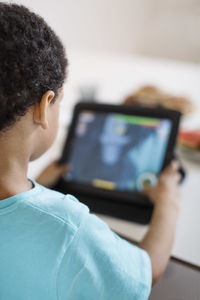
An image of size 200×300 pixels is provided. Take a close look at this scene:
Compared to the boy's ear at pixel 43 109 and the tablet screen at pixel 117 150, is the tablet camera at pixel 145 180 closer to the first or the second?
the tablet screen at pixel 117 150

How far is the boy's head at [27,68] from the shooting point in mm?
339

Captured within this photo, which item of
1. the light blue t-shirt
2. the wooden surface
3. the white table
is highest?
the white table

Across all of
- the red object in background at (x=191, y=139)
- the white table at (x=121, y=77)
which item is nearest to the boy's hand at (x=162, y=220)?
the red object in background at (x=191, y=139)

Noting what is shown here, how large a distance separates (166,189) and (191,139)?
1.16 feet

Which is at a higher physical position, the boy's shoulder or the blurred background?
the blurred background

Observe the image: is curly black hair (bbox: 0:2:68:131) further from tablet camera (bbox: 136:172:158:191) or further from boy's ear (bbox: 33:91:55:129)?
tablet camera (bbox: 136:172:158:191)

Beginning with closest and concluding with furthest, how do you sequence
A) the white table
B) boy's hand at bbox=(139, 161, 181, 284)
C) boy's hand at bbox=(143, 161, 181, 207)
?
boy's hand at bbox=(139, 161, 181, 284) < boy's hand at bbox=(143, 161, 181, 207) < the white table

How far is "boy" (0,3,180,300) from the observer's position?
0.35 metres

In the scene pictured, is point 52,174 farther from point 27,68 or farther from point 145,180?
point 27,68

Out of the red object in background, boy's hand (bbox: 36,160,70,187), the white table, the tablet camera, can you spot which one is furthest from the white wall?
the tablet camera

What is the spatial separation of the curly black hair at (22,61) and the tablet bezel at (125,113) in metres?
0.36

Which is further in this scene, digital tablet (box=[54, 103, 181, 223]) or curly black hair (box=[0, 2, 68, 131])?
digital tablet (box=[54, 103, 181, 223])

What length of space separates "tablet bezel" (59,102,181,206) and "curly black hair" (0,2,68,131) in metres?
0.36

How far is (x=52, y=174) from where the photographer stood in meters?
0.74
